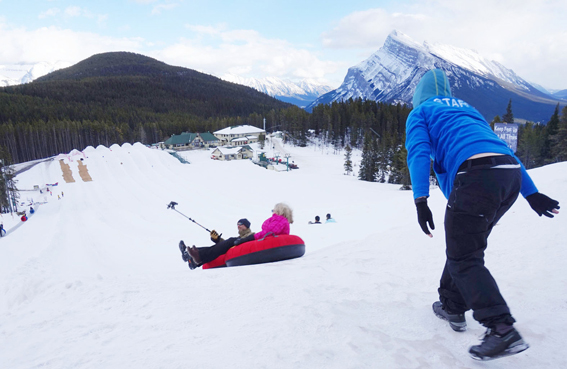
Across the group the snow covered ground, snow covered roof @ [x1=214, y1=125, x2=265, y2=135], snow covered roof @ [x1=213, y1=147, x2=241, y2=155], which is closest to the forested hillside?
snow covered roof @ [x1=214, y1=125, x2=265, y2=135]

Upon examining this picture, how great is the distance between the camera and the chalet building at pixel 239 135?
3371 inches

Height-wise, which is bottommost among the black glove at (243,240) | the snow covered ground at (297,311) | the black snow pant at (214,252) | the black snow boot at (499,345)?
the black snow pant at (214,252)

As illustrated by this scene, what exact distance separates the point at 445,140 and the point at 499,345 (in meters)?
1.52

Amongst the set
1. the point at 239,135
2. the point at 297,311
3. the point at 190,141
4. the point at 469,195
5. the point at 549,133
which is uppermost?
the point at 239,135

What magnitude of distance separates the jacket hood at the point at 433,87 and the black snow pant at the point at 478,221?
87 cm

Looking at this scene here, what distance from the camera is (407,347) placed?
2.29 metres

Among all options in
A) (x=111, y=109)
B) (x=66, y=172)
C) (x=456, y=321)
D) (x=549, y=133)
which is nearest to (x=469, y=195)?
(x=456, y=321)

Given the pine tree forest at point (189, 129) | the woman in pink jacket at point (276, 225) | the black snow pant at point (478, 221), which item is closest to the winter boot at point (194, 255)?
the woman in pink jacket at point (276, 225)

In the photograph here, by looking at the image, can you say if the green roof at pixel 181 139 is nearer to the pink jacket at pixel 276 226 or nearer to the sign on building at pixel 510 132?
the sign on building at pixel 510 132

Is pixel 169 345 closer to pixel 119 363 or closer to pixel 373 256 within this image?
pixel 119 363

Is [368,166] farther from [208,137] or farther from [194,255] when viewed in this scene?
[208,137]

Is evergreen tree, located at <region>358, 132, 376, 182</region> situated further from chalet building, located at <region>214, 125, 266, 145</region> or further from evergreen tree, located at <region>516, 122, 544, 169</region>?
chalet building, located at <region>214, 125, 266, 145</region>

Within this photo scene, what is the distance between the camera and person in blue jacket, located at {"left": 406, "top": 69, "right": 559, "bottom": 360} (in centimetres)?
204

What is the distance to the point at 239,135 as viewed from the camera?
296 ft
